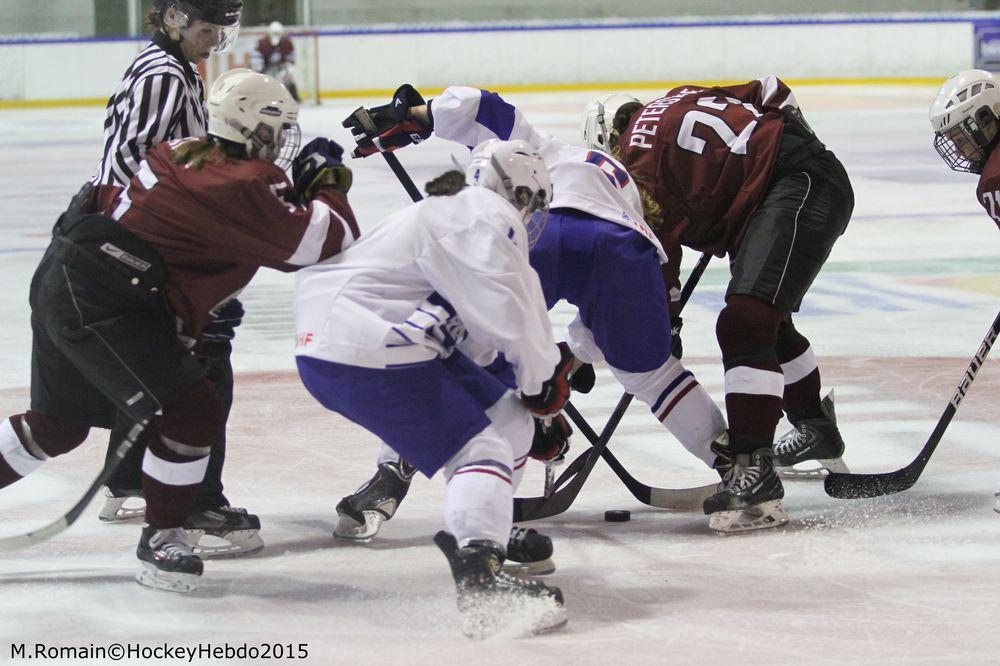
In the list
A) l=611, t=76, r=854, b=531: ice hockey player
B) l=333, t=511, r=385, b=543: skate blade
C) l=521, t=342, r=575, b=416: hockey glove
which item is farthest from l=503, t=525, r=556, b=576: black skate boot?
l=611, t=76, r=854, b=531: ice hockey player

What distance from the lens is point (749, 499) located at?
3.31 meters

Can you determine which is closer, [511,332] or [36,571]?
[511,332]

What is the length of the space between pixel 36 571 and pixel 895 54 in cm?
1684

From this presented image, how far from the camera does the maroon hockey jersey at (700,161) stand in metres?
3.45

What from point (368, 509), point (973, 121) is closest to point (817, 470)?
point (973, 121)

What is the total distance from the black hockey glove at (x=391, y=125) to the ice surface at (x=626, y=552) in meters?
0.86

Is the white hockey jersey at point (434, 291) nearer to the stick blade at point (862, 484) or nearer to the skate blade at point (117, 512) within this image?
the skate blade at point (117, 512)

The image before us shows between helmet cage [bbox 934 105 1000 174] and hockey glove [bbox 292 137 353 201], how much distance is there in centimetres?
141

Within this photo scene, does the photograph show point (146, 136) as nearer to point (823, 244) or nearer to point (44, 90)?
point (823, 244)

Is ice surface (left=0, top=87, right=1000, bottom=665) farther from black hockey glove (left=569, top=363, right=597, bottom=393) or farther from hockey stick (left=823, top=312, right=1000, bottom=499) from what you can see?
black hockey glove (left=569, top=363, right=597, bottom=393)

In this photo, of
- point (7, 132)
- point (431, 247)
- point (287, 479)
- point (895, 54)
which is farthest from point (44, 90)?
point (431, 247)

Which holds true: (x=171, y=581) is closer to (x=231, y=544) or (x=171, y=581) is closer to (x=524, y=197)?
(x=231, y=544)

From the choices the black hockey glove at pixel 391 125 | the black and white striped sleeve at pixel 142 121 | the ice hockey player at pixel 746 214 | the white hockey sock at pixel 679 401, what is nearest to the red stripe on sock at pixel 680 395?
the white hockey sock at pixel 679 401

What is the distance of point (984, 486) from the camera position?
3.64 metres
